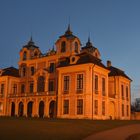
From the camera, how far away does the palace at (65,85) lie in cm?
4562

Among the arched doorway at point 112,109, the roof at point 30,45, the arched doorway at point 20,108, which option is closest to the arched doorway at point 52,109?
the arched doorway at point 20,108

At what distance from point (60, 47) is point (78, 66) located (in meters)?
9.18

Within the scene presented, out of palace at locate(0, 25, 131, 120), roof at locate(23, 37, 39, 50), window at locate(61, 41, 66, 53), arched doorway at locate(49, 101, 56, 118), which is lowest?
arched doorway at locate(49, 101, 56, 118)

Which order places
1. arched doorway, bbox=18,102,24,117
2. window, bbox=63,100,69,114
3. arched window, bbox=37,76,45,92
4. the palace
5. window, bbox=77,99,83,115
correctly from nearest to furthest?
window, bbox=77,99,83,115 < the palace < window, bbox=63,100,69,114 < arched window, bbox=37,76,45,92 < arched doorway, bbox=18,102,24,117

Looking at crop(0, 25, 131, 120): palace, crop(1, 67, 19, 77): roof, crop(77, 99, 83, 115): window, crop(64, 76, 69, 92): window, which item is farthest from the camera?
crop(1, 67, 19, 77): roof

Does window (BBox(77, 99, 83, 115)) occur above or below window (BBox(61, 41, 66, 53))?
below

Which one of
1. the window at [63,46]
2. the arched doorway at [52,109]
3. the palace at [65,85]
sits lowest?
the arched doorway at [52,109]

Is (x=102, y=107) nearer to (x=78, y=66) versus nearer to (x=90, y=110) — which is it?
(x=90, y=110)

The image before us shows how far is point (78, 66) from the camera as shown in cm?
4641

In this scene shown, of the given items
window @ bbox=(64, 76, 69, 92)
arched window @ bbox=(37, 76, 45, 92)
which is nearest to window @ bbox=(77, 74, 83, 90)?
window @ bbox=(64, 76, 69, 92)

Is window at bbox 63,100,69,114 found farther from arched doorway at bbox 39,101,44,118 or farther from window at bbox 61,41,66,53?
window at bbox 61,41,66,53

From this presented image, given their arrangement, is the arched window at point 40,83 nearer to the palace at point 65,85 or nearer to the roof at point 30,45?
the palace at point 65,85

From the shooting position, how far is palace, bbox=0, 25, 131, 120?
150 feet

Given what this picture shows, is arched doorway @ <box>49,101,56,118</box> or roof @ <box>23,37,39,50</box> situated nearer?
arched doorway @ <box>49,101,56,118</box>
